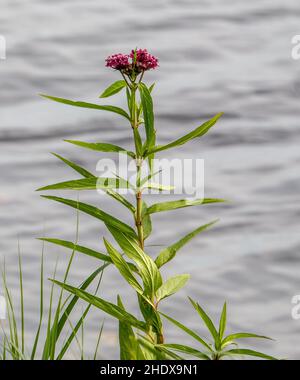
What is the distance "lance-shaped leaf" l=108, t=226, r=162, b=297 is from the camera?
1.64m

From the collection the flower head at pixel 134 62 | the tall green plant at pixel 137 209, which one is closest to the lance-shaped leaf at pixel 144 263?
the tall green plant at pixel 137 209

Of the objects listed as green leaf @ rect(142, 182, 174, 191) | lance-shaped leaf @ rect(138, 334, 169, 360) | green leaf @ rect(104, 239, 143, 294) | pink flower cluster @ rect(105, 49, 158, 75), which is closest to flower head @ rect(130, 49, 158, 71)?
pink flower cluster @ rect(105, 49, 158, 75)

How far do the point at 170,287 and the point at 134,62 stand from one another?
0.41 meters

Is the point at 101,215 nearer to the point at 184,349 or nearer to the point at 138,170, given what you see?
the point at 138,170

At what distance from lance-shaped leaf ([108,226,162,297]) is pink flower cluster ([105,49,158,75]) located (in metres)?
0.29

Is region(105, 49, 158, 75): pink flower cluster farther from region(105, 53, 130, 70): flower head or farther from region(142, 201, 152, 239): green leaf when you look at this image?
region(142, 201, 152, 239): green leaf

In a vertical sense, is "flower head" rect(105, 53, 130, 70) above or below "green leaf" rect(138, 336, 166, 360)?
above

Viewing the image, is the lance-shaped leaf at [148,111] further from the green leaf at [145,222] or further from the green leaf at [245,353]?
the green leaf at [245,353]

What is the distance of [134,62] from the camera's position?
1646mm
